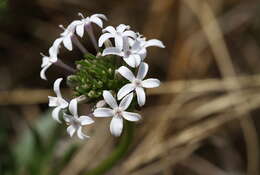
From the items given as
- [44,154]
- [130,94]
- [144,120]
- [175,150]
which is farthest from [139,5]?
[130,94]

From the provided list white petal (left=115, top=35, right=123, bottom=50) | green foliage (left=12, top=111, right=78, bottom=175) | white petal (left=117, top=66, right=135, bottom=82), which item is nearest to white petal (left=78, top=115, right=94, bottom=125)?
white petal (left=117, top=66, right=135, bottom=82)

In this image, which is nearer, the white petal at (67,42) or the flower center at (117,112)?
the flower center at (117,112)

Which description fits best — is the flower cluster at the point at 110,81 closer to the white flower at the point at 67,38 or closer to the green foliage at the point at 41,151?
the white flower at the point at 67,38

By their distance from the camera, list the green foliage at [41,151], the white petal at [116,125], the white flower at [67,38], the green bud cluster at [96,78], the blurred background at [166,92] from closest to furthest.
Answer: the white petal at [116,125]
the green bud cluster at [96,78]
the white flower at [67,38]
the green foliage at [41,151]
the blurred background at [166,92]

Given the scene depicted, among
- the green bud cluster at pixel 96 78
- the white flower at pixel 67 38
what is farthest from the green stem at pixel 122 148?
the white flower at pixel 67 38

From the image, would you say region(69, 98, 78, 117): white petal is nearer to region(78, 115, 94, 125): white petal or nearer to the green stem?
region(78, 115, 94, 125): white petal

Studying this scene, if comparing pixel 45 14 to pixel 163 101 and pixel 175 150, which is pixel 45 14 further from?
pixel 175 150
